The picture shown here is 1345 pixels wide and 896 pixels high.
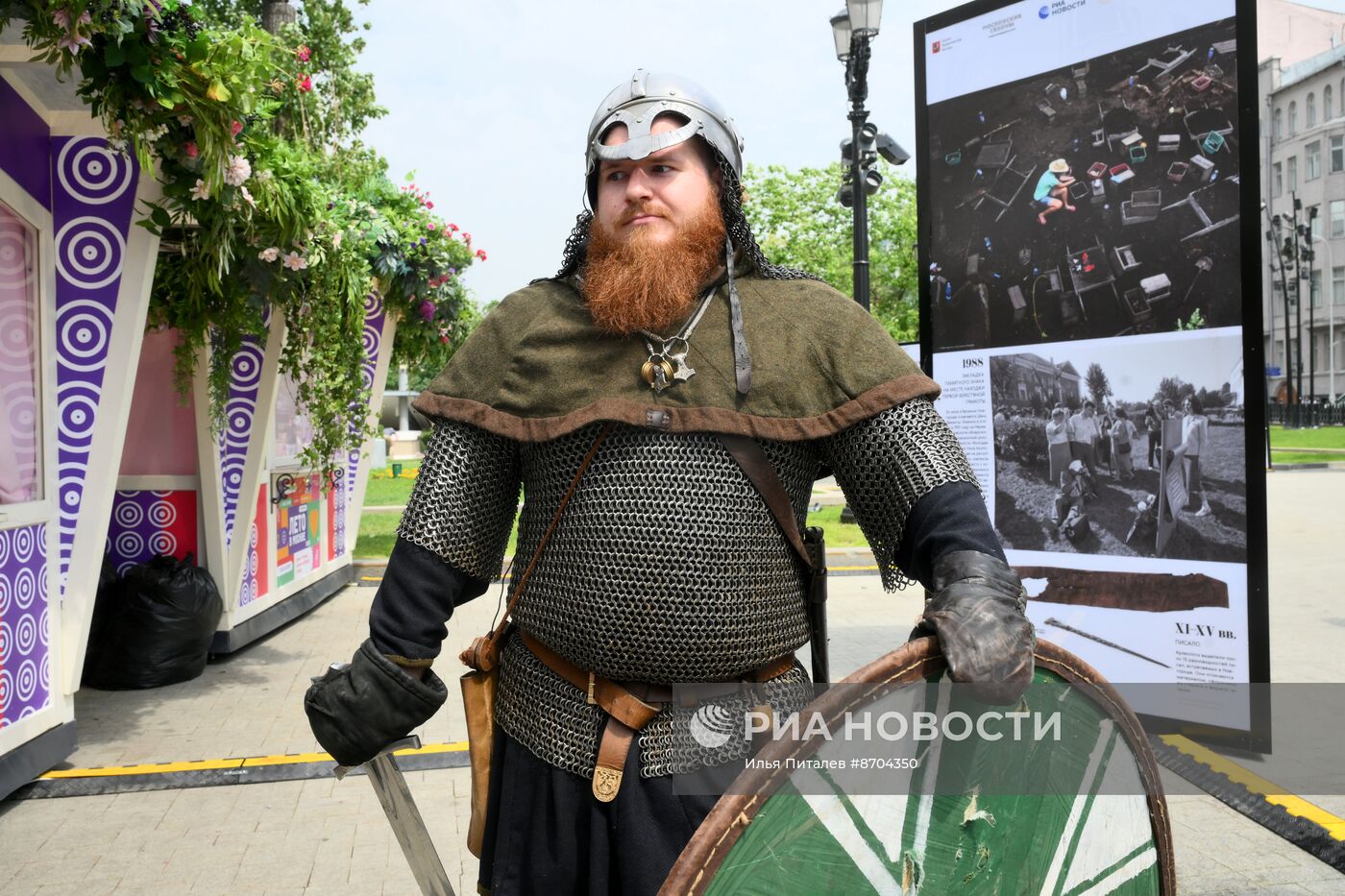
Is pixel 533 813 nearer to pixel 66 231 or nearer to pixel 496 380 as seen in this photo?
pixel 496 380

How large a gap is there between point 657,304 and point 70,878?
296 centimetres

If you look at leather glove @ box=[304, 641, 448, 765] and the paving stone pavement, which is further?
the paving stone pavement

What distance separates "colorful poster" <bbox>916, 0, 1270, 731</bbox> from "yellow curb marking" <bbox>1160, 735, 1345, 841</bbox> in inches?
27.9

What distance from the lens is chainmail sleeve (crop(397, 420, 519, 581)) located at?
81.6 inches

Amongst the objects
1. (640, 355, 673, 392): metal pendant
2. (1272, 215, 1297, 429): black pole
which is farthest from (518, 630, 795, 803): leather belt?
(1272, 215, 1297, 429): black pole

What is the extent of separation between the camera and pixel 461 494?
209 centimetres

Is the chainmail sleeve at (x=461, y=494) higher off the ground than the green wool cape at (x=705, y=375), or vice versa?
the green wool cape at (x=705, y=375)

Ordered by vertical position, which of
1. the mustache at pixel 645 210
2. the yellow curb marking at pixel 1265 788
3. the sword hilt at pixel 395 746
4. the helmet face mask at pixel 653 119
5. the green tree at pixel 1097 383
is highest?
the helmet face mask at pixel 653 119

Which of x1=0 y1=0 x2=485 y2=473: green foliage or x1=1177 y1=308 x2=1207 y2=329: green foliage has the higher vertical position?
x1=0 y1=0 x2=485 y2=473: green foliage

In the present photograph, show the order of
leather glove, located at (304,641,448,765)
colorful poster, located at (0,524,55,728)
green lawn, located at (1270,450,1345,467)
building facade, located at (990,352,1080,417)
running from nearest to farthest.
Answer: leather glove, located at (304,641,448,765), building facade, located at (990,352,1080,417), colorful poster, located at (0,524,55,728), green lawn, located at (1270,450,1345,467)

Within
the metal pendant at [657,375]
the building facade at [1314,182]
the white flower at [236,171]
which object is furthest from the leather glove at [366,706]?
the building facade at [1314,182]

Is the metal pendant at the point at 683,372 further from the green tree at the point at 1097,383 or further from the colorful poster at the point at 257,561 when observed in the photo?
the colorful poster at the point at 257,561

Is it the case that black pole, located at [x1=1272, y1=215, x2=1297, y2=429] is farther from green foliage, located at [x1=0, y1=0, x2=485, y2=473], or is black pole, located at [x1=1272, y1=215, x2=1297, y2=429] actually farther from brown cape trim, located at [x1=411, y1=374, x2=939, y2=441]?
brown cape trim, located at [x1=411, y1=374, x2=939, y2=441]

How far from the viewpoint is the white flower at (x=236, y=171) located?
4.45 meters
